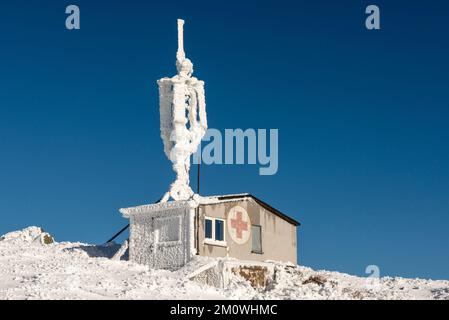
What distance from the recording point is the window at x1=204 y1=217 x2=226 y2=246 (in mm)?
37969

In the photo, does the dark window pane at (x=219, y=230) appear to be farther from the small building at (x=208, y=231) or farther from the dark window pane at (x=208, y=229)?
the dark window pane at (x=208, y=229)

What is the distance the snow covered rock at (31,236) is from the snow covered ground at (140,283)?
6.71 m

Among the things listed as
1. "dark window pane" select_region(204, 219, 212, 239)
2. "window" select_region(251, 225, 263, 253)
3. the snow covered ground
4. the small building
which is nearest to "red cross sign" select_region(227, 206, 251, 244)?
the small building

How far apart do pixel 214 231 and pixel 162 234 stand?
3060 mm

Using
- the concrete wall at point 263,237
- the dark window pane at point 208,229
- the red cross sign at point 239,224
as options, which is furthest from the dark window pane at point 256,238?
the dark window pane at point 208,229

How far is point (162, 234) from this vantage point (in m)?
39.4

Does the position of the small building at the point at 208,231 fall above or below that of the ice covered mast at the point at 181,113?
below

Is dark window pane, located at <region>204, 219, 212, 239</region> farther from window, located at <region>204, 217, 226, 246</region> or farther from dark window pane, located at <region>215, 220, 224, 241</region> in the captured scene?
dark window pane, located at <region>215, 220, 224, 241</region>

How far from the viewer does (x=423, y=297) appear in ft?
110

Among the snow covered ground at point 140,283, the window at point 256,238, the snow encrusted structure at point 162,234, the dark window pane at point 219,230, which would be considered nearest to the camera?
the snow covered ground at point 140,283

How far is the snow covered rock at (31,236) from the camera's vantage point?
51.2m
